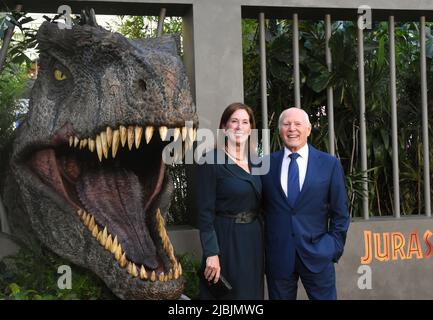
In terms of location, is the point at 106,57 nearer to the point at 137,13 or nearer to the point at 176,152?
the point at 176,152

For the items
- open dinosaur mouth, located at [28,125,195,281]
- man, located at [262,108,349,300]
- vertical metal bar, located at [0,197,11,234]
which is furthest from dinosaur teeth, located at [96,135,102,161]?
vertical metal bar, located at [0,197,11,234]

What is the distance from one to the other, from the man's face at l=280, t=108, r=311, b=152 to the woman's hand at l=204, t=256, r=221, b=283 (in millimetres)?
706

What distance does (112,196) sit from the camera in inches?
126

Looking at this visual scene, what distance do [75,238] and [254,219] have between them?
97cm

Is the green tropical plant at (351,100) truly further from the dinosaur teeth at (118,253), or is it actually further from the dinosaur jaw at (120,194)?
the dinosaur teeth at (118,253)

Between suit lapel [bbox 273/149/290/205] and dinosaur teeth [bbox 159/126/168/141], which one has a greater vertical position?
dinosaur teeth [bbox 159/126/168/141]

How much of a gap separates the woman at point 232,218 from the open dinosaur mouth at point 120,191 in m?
0.21

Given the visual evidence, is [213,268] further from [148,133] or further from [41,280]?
[41,280]

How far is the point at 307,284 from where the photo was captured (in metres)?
3.16

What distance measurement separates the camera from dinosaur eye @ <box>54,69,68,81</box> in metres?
3.31

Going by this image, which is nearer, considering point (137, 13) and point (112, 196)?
point (112, 196)

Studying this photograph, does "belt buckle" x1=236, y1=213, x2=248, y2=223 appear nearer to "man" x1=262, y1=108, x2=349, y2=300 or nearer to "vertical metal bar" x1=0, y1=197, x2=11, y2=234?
"man" x1=262, y1=108, x2=349, y2=300

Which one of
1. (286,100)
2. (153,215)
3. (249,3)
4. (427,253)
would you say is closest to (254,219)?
(153,215)

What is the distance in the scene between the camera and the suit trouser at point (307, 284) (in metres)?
3.13
